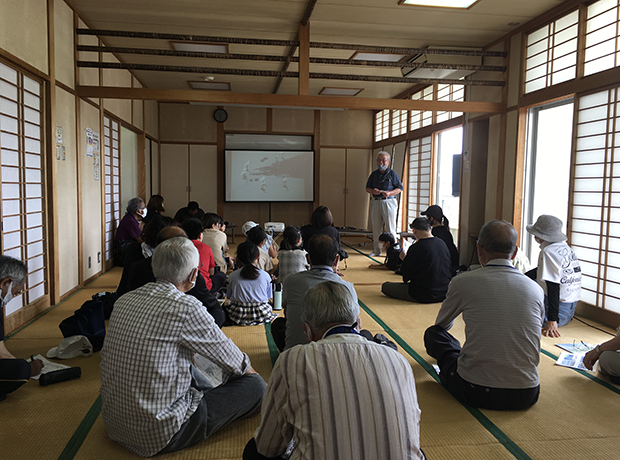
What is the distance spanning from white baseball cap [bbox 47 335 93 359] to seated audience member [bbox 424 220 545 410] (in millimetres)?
2325

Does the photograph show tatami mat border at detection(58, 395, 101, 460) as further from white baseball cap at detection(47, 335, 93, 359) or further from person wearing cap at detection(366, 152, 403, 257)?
person wearing cap at detection(366, 152, 403, 257)

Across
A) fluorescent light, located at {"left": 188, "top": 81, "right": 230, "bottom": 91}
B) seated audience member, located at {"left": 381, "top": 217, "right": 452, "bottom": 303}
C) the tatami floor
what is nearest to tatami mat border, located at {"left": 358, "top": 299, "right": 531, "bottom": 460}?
the tatami floor

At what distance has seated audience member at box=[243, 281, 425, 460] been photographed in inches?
45.4

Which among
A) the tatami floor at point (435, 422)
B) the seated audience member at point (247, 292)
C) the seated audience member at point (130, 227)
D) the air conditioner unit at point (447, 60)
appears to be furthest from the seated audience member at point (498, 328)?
the seated audience member at point (130, 227)

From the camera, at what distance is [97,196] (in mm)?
5688

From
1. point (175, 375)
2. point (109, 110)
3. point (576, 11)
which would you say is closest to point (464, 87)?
point (576, 11)

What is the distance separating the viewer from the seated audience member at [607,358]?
2637 millimetres

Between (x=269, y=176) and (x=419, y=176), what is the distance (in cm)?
343

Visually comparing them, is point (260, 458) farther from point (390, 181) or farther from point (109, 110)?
point (390, 181)

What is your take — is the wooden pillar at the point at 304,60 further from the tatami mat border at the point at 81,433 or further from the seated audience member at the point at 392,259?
the tatami mat border at the point at 81,433

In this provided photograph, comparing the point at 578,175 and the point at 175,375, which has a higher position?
Result: the point at 578,175

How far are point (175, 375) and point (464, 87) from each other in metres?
6.04

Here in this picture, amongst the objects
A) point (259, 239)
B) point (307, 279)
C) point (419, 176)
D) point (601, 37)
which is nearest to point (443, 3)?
point (601, 37)

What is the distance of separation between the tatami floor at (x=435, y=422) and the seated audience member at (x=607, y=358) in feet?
0.20
